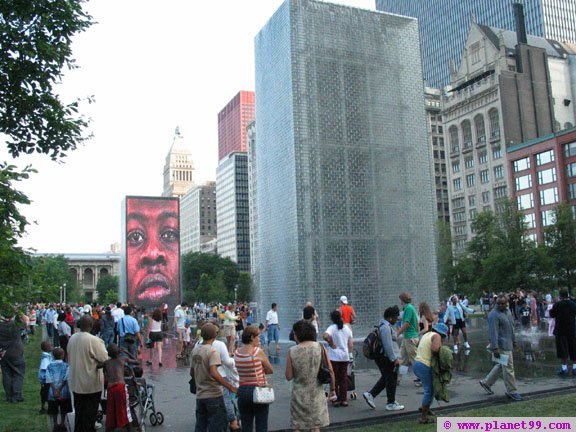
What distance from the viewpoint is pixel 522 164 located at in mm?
75875

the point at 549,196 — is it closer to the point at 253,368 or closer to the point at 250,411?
the point at 253,368

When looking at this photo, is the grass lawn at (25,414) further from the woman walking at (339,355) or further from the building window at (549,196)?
the building window at (549,196)

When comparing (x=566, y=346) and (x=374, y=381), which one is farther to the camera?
(x=374, y=381)

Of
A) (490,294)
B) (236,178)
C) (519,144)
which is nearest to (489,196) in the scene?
(519,144)

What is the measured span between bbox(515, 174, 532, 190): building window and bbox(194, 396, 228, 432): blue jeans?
245 ft

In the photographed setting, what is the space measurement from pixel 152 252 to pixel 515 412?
138 ft

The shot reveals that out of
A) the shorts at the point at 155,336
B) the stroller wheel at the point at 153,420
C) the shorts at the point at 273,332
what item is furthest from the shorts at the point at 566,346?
the shorts at the point at 155,336

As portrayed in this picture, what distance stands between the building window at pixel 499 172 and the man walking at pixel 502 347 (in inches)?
3079

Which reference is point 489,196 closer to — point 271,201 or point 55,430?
point 271,201

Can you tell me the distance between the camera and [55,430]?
946cm

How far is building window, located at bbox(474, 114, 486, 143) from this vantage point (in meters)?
87.4

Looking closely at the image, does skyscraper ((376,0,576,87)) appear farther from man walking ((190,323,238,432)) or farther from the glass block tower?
man walking ((190,323,238,432))

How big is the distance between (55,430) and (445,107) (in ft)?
307

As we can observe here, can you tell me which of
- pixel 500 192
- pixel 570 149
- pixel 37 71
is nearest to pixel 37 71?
pixel 37 71
